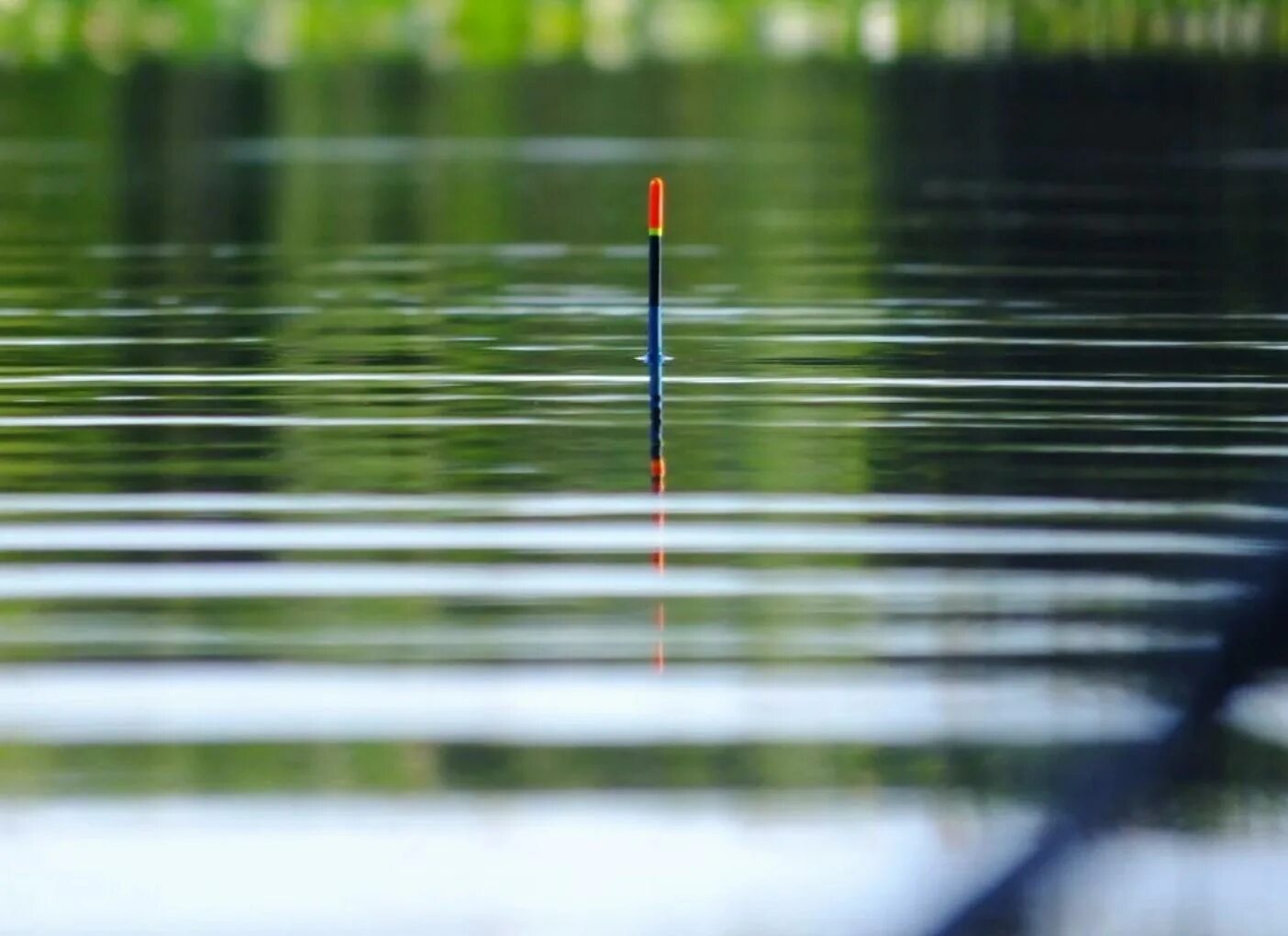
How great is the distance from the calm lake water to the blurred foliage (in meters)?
89.8

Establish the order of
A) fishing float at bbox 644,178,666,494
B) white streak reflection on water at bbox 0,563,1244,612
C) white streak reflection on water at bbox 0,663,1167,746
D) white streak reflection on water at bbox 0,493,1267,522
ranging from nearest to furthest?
white streak reflection on water at bbox 0,663,1167,746 < white streak reflection on water at bbox 0,563,1244,612 < white streak reflection on water at bbox 0,493,1267,522 < fishing float at bbox 644,178,666,494

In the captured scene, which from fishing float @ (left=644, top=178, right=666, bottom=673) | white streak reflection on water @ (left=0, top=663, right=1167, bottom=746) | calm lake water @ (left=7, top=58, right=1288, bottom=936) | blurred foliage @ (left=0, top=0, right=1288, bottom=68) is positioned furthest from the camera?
blurred foliage @ (left=0, top=0, right=1288, bottom=68)

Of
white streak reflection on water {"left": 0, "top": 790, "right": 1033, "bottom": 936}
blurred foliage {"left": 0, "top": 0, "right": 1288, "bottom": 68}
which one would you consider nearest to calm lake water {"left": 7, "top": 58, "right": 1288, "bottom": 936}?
white streak reflection on water {"left": 0, "top": 790, "right": 1033, "bottom": 936}

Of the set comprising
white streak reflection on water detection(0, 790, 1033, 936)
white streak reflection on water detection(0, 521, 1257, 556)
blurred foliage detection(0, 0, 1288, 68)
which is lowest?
white streak reflection on water detection(0, 790, 1033, 936)

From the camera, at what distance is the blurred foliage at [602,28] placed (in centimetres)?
11506

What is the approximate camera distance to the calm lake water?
6637 mm

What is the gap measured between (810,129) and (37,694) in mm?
40816

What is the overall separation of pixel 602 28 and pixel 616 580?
126006 millimetres

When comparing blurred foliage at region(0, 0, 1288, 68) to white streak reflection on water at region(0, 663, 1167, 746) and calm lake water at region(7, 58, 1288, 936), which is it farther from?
white streak reflection on water at region(0, 663, 1167, 746)

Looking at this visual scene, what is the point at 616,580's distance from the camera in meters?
9.67

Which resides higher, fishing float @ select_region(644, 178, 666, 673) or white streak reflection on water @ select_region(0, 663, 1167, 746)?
fishing float @ select_region(644, 178, 666, 673)

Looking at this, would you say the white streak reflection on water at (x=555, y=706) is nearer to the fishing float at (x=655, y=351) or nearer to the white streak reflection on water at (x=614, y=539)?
the white streak reflection on water at (x=614, y=539)

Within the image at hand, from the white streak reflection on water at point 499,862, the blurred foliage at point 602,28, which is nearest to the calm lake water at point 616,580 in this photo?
the white streak reflection on water at point 499,862

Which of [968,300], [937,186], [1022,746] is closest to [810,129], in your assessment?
[937,186]
